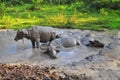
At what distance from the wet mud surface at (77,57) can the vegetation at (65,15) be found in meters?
2.42

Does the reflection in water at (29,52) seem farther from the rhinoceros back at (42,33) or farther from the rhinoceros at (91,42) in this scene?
the rhinoceros back at (42,33)

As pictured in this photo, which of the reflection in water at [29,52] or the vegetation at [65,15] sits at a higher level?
the reflection in water at [29,52]

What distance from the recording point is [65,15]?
2209 cm

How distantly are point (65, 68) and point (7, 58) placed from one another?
303cm

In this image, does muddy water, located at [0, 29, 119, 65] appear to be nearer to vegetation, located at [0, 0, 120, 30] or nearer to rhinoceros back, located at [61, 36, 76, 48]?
rhinoceros back, located at [61, 36, 76, 48]

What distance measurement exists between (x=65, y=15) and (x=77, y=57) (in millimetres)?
10236

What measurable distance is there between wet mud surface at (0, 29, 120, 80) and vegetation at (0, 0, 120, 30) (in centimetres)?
242

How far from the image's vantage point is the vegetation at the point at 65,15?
62.1ft

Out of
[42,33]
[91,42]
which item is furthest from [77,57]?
[42,33]

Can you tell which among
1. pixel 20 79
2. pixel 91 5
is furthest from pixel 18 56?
pixel 91 5

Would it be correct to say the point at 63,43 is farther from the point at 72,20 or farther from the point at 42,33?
the point at 72,20

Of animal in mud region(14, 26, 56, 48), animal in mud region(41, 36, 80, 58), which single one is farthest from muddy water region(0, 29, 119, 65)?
animal in mud region(14, 26, 56, 48)

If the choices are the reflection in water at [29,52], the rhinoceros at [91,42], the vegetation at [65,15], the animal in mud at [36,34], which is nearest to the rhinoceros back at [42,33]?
the animal in mud at [36,34]

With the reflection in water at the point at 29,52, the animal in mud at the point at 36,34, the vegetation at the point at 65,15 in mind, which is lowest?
the vegetation at the point at 65,15
